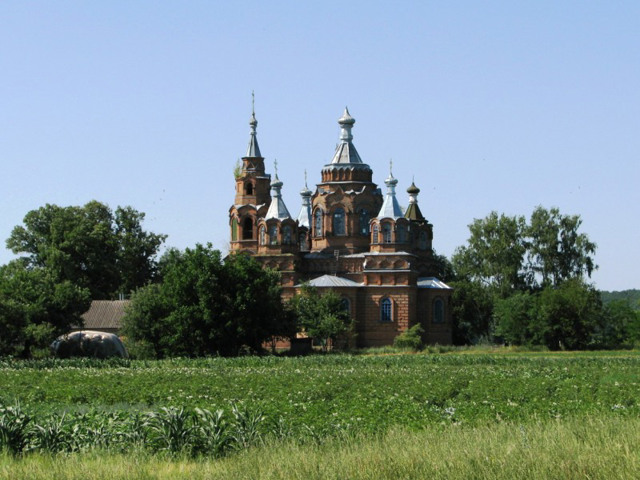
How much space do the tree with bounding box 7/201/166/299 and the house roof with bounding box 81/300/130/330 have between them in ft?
10.9

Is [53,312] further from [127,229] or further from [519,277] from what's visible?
[519,277]

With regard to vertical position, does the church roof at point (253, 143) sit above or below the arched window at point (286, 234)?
above

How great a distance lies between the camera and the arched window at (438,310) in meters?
69.9

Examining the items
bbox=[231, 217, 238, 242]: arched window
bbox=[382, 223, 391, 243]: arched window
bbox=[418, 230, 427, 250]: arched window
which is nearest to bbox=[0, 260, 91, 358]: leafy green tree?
bbox=[231, 217, 238, 242]: arched window

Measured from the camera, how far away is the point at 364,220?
236 ft

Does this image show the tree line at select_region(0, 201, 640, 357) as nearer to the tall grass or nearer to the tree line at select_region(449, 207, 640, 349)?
the tree line at select_region(449, 207, 640, 349)

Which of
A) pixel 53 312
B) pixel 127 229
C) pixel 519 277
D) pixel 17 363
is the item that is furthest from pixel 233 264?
pixel 519 277

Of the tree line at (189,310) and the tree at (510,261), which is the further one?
the tree at (510,261)

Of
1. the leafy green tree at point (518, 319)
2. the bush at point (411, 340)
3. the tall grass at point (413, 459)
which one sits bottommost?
the tall grass at point (413, 459)

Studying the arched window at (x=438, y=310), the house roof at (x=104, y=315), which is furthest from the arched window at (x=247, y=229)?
the arched window at (x=438, y=310)

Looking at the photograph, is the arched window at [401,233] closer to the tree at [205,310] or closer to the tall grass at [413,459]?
the tree at [205,310]

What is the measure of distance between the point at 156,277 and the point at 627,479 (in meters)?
67.0

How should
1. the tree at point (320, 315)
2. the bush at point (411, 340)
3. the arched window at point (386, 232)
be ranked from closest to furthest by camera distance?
the tree at point (320, 315)
the bush at point (411, 340)
the arched window at point (386, 232)

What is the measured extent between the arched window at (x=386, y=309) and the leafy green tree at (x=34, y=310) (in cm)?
2139
